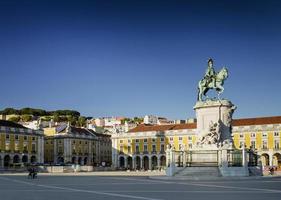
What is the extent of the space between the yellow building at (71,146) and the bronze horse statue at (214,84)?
234 ft

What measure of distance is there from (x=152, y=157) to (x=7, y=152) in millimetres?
28628

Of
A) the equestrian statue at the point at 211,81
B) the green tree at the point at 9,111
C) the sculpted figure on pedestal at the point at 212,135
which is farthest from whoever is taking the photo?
the green tree at the point at 9,111

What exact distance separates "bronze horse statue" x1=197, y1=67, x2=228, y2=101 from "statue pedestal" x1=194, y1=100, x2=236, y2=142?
147 centimetres

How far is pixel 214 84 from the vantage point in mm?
39812

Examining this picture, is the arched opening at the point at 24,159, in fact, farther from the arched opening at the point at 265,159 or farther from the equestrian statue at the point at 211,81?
the equestrian statue at the point at 211,81

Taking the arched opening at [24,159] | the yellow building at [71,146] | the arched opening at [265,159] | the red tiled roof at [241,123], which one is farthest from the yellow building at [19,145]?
the arched opening at [265,159]

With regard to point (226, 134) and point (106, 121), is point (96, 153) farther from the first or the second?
point (226, 134)

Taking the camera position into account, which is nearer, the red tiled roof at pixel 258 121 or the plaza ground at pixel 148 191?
the plaza ground at pixel 148 191

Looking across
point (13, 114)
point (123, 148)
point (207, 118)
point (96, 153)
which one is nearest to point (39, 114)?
point (13, 114)

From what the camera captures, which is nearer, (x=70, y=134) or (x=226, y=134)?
(x=226, y=134)

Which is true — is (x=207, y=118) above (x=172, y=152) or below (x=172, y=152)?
above

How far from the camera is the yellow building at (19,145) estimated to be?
308 ft

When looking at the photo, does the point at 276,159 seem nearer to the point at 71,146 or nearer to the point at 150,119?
the point at 71,146

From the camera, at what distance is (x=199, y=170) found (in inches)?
1385
